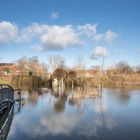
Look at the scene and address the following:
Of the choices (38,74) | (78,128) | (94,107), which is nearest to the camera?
(78,128)

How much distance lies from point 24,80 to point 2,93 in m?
33.4

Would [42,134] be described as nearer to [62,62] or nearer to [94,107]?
[94,107]

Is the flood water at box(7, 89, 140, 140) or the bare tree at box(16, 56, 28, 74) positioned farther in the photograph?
the bare tree at box(16, 56, 28, 74)

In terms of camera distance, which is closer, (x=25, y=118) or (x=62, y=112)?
(x=25, y=118)

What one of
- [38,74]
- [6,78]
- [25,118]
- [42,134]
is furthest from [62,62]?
[42,134]

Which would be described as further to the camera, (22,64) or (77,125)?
(22,64)

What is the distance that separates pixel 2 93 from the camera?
16.2 metres

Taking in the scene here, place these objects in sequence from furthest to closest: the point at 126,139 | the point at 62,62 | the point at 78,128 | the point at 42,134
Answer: the point at 62,62
the point at 78,128
the point at 42,134
the point at 126,139

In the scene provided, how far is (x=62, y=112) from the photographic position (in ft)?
59.8

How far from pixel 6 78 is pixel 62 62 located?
17002mm

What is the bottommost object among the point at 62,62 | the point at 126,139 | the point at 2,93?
the point at 126,139

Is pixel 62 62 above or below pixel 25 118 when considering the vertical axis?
above

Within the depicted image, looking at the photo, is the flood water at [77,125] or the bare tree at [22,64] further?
the bare tree at [22,64]

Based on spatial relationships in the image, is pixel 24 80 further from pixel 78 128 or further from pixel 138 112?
pixel 78 128
